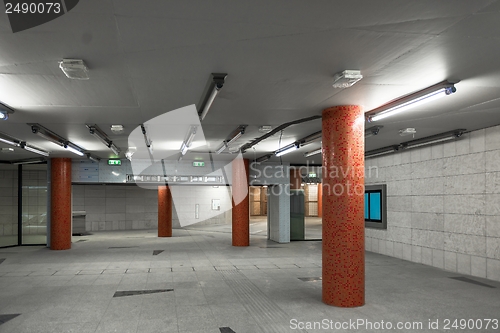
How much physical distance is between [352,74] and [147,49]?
2.42 m

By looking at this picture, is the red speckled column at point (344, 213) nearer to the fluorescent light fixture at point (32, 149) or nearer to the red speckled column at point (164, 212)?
the fluorescent light fixture at point (32, 149)

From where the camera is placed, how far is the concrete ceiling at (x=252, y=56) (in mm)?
3235

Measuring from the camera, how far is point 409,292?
7172 millimetres

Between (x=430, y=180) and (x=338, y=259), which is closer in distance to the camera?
(x=338, y=259)

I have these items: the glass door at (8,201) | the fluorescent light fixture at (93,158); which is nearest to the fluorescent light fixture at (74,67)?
the fluorescent light fixture at (93,158)

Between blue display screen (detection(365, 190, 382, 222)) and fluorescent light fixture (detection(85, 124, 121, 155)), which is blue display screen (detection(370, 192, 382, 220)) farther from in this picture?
fluorescent light fixture (detection(85, 124, 121, 155))

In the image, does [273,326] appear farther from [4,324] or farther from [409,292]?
[4,324]

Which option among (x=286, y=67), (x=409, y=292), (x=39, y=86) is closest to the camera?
(x=286, y=67)

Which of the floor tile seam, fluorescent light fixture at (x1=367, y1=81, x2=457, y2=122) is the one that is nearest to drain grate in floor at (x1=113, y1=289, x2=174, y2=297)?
the floor tile seam

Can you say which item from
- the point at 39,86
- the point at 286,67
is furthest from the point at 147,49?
the point at 39,86

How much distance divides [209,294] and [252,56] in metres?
4.57

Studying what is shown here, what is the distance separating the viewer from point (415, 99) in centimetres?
572

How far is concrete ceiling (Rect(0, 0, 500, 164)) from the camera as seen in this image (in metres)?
3.23

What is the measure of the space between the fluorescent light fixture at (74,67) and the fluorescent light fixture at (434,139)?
7.98m
